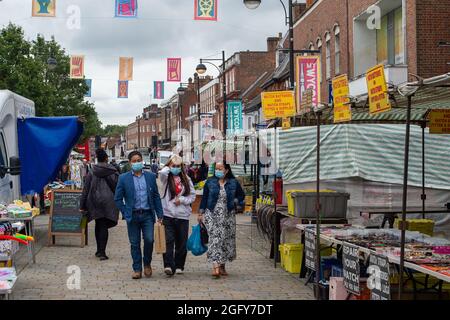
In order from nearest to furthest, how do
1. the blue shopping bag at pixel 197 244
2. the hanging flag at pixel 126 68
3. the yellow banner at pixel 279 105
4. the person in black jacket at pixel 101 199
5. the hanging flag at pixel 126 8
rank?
1. the blue shopping bag at pixel 197 244
2. the yellow banner at pixel 279 105
3. the person in black jacket at pixel 101 199
4. the hanging flag at pixel 126 8
5. the hanging flag at pixel 126 68

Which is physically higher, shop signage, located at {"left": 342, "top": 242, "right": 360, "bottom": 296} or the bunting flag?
the bunting flag

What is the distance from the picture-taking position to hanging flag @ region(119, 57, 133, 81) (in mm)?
27344

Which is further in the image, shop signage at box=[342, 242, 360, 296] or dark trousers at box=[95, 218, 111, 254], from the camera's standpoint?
dark trousers at box=[95, 218, 111, 254]

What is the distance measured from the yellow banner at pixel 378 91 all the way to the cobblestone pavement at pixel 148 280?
3566 millimetres

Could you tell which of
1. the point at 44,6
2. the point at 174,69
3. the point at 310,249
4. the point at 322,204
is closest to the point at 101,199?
the point at 322,204

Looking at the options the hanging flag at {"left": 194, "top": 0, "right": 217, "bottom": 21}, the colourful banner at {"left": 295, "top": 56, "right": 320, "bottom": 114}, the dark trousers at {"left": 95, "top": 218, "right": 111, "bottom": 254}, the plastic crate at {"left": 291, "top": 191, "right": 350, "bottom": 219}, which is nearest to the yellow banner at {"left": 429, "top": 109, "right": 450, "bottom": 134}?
the plastic crate at {"left": 291, "top": 191, "right": 350, "bottom": 219}

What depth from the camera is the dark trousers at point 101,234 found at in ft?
44.3

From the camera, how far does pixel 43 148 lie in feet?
53.8

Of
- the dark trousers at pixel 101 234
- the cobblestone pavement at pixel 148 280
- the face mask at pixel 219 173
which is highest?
the face mask at pixel 219 173

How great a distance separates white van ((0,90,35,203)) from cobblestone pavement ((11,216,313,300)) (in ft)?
4.54

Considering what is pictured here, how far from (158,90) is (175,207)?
30.8m

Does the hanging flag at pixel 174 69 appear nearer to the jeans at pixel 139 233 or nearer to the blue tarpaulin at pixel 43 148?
the blue tarpaulin at pixel 43 148

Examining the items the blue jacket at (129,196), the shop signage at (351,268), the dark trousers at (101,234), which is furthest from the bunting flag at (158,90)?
the shop signage at (351,268)

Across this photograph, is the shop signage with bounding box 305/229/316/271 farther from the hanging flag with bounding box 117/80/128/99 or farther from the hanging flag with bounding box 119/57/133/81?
the hanging flag with bounding box 117/80/128/99
